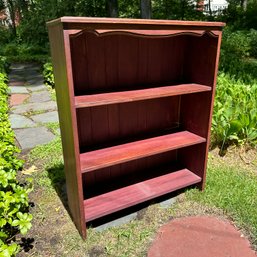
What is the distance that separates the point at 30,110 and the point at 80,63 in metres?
3.08

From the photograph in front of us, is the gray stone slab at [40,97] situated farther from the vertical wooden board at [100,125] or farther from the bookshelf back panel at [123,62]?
the bookshelf back panel at [123,62]

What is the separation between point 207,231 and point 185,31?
59.0 inches

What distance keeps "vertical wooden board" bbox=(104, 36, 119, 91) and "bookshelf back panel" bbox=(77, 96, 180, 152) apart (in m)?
0.20

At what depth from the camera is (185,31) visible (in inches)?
72.7

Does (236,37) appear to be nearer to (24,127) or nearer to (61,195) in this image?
(24,127)

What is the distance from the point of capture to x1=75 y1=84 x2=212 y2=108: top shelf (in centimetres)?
178

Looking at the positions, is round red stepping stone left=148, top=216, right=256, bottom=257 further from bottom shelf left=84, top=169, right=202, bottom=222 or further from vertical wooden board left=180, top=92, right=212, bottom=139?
vertical wooden board left=180, top=92, right=212, bottom=139

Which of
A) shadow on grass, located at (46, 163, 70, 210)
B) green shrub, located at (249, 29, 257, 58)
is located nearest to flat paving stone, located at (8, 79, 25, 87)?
shadow on grass, located at (46, 163, 70, 210)

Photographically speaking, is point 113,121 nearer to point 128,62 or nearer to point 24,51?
point 128,62

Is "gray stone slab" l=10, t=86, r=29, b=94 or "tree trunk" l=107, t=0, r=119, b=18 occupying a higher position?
"tree trunk" l=107, t=0, r=119, b=18

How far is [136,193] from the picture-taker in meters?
2.33

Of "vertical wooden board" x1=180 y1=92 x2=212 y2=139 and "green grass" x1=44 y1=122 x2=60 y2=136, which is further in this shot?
"green grass" x1=44 y1=122 x2=60 y2=136

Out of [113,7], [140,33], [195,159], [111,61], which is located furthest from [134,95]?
[113,7]

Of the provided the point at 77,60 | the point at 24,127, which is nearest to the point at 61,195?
the point at 77,60
